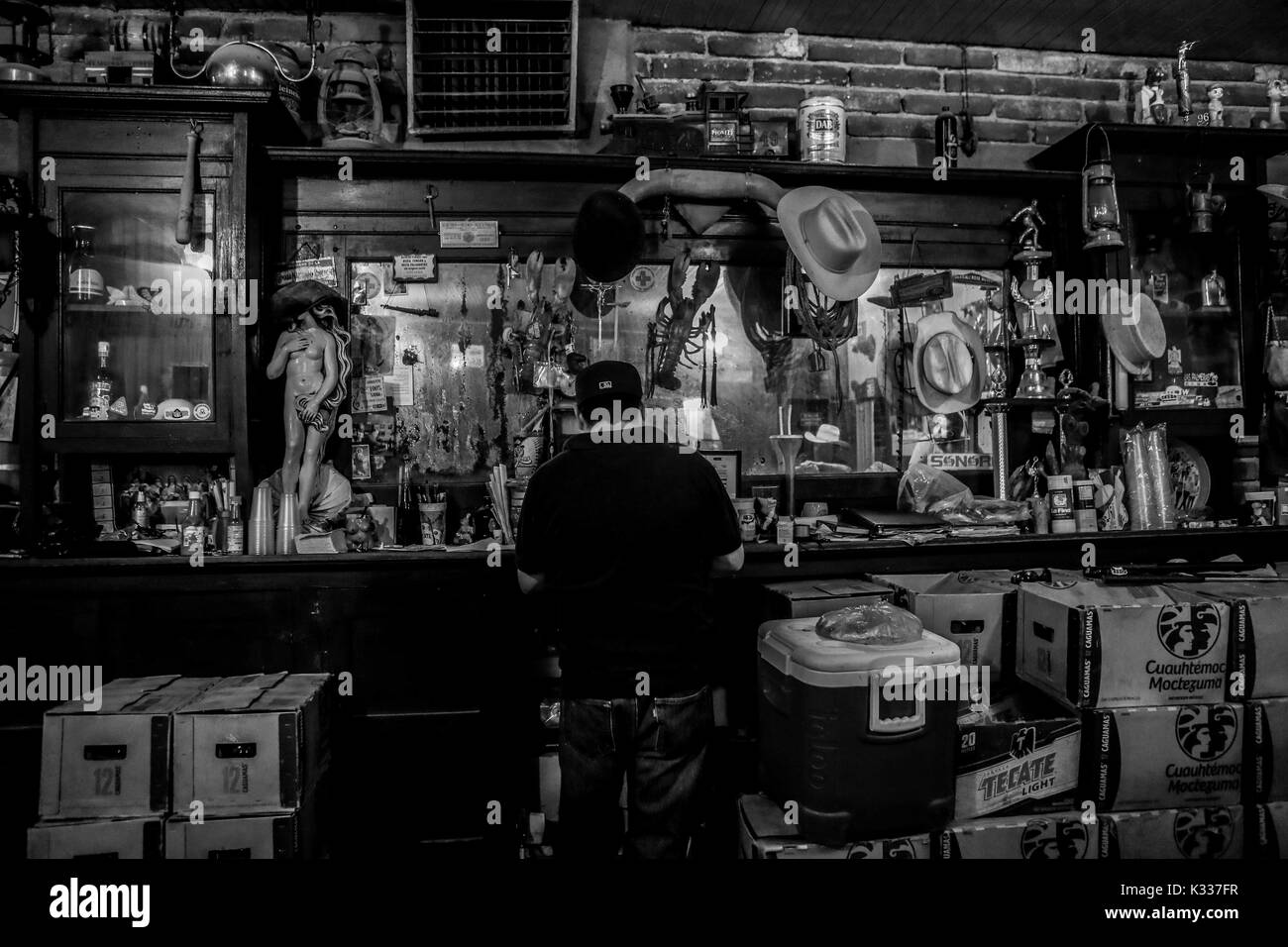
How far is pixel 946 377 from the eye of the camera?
3.66 meters

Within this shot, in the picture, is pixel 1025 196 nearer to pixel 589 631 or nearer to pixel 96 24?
pixel 589 631

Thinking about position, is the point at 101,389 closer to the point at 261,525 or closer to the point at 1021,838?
the point at 261,525

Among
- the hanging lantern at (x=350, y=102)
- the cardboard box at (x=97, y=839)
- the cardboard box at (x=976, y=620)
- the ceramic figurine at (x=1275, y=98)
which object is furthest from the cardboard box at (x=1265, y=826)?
the hanging lantern at (x=350, y=102)

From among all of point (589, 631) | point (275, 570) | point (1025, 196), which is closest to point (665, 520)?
point (589, 631)

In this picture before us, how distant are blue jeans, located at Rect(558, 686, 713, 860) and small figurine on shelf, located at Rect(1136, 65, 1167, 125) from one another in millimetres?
3809

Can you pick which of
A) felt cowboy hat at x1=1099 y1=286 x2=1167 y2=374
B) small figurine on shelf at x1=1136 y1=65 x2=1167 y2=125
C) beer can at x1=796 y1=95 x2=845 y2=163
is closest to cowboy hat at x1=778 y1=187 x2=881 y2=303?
beer can at x1=796 y1=95 x2=845 y2=163

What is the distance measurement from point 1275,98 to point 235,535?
220 inches

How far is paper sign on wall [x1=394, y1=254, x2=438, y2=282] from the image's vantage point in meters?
3.51

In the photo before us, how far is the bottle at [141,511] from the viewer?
3256mm

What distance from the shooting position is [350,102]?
3.39 meters

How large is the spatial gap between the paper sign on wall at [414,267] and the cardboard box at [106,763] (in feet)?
6.77

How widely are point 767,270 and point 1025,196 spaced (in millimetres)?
1414

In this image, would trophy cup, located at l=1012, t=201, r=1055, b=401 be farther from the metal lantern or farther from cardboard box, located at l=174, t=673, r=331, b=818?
cardboard box, located at l=174, t=673, r=331, b=818

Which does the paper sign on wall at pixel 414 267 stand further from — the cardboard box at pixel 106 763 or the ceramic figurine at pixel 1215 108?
the ceramic figurine at pixel 1215 108
